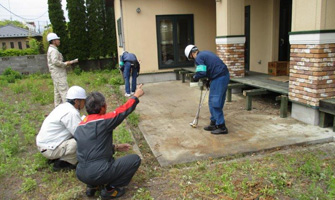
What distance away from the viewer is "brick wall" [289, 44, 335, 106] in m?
4.78

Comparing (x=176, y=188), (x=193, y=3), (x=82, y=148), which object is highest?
(x=193, y=3)

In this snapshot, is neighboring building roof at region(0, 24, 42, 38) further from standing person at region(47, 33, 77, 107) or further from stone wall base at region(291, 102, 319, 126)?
stone wall base at region(291, 102, 319, 126)

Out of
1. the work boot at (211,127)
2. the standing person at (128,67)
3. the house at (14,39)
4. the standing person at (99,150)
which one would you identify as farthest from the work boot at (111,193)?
the house at (14,39)

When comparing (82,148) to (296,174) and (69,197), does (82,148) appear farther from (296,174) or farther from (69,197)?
(296,174)

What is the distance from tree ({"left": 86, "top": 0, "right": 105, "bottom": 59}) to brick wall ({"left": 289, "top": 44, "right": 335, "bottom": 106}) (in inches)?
437

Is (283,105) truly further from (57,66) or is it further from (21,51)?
(21,51)

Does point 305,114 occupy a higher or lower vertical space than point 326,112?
lower

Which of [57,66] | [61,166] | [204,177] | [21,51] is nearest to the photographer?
[204,177]

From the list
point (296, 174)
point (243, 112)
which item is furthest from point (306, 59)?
point (296, 174)

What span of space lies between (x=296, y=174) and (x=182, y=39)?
828 centimetres

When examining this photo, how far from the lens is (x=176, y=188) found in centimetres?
340

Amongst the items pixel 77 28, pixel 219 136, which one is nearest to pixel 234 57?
pixel 219 136

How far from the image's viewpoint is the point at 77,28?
46.6 feet

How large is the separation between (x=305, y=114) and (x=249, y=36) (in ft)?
15.4
